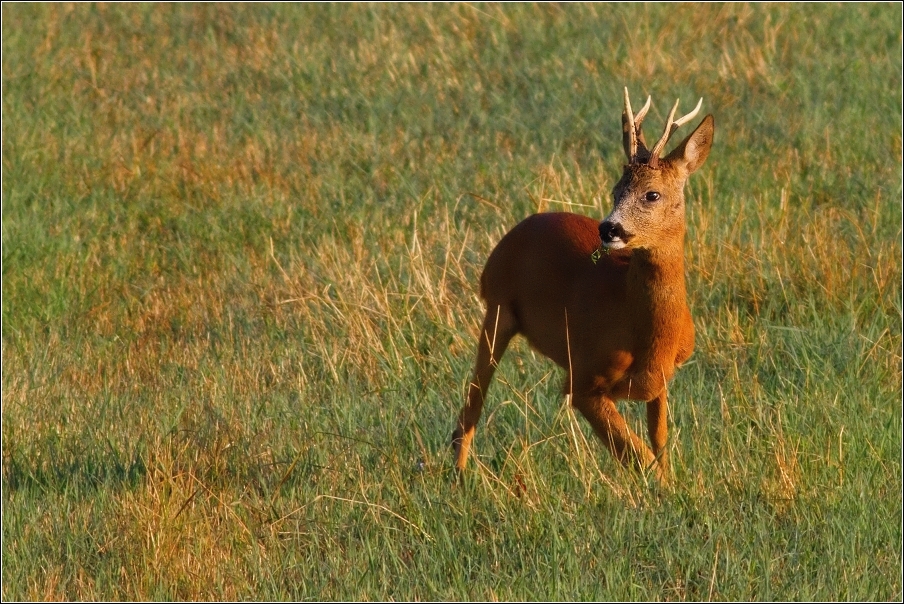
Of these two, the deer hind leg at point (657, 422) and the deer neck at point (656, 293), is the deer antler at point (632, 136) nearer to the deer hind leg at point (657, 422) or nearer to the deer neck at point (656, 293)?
the deer neck at point (656, 293)

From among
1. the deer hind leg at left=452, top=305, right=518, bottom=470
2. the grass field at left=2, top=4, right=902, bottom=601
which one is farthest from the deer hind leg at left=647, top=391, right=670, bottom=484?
the deer hind leg at left=452, top=305, right=518, bottom=470

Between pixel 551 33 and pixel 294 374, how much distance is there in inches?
258

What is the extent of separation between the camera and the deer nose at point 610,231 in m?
4.50

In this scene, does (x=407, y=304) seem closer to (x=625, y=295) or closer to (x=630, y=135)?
(x=625, y=295)

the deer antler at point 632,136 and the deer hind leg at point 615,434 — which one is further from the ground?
the deer antler at point 632,136

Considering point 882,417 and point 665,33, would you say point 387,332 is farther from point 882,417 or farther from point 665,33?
point 665,33

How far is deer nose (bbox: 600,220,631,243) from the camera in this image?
14.8ft

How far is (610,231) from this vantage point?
4496 mm

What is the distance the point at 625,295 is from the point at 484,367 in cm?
91

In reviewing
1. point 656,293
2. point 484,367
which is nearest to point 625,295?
point 656,293

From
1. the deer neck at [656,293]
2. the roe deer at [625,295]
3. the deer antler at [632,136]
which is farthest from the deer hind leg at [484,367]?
the deer antler at [632,136]

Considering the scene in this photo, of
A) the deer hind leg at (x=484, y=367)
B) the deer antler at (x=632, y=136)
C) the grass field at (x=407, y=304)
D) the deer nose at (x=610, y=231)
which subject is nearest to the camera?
the deer nose at (x=610, y=231)

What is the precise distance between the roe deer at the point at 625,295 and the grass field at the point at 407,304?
236 millimetres

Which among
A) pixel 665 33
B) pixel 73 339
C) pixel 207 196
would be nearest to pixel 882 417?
pixel 73 339
